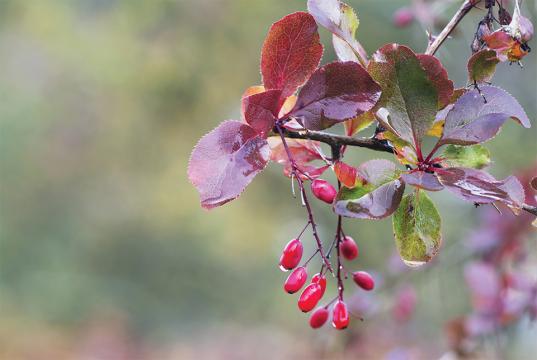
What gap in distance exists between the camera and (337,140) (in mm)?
612

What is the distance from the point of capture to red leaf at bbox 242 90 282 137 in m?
0.59

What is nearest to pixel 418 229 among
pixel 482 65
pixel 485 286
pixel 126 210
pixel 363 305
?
pixel 482 65

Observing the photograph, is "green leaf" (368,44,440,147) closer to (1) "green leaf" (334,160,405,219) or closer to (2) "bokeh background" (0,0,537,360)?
(1) "green leaf" (334,160,405,219)

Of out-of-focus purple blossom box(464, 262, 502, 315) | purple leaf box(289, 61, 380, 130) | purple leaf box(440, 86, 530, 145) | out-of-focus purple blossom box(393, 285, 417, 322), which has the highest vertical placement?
purple leaf box(289, 61, 380, 130)

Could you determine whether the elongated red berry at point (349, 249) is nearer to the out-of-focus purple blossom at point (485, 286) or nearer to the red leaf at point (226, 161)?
the red leaf at point (226, 161)

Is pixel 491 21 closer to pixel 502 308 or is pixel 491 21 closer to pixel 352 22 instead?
pixel 352 22

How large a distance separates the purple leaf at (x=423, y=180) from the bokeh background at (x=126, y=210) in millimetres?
3982

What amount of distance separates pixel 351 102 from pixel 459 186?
127 millimetres

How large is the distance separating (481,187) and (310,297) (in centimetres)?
21

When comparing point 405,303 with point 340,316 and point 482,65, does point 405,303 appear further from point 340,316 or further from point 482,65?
point 482,65

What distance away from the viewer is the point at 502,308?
1628mm

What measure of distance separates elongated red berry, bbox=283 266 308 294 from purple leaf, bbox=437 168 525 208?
182 mm

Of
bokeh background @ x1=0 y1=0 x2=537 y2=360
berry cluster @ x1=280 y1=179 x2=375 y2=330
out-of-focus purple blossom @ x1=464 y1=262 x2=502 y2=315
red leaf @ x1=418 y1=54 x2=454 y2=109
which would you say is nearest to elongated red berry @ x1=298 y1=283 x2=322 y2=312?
berry cluster @ x1=280 y1=179 x2=375 y2=330

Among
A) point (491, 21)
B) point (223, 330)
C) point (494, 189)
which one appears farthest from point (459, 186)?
point (223, 330)
